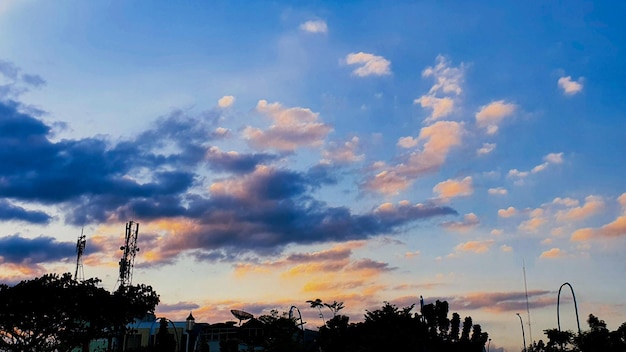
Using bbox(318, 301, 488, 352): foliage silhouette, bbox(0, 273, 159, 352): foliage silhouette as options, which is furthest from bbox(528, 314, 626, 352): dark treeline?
bbox(0, 273, 159, 352): foliage silhouette

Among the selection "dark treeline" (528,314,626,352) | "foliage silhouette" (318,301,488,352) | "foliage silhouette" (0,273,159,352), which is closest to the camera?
"foliage silhouette" (0,273,159,352)

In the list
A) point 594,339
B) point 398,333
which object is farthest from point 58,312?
point 594,339

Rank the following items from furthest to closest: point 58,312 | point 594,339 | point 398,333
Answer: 1. point 594,339
2. point 398,333
3. point 58,312

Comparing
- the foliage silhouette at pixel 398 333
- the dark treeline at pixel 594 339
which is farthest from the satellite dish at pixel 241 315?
the dark treeline at pixel 594 339

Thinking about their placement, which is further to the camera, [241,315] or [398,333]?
[241,315]

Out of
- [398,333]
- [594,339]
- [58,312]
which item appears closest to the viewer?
[58,312]

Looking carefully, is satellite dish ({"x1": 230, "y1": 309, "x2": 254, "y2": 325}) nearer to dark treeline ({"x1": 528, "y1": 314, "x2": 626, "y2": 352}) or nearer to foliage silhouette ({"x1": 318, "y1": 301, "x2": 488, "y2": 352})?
foliage silhouette ({"x1": 318, "y1": 301, "x2": 488, "y2": 352})

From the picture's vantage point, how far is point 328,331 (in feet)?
270

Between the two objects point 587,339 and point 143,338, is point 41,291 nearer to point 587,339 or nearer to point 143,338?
point 143,338

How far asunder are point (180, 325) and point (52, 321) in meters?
54.9

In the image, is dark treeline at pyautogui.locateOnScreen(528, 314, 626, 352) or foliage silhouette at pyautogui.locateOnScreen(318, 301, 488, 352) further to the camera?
dark treeline at pyautogui.locateOnScreen(528, 314, 626, 352)

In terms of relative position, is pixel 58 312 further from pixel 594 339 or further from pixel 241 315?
pixel 594 339

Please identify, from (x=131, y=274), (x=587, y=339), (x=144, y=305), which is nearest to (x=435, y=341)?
(x=587, y=339)

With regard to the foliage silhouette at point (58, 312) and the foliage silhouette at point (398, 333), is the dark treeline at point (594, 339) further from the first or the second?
Answer: the foliage silhouette at point (58, 312)
